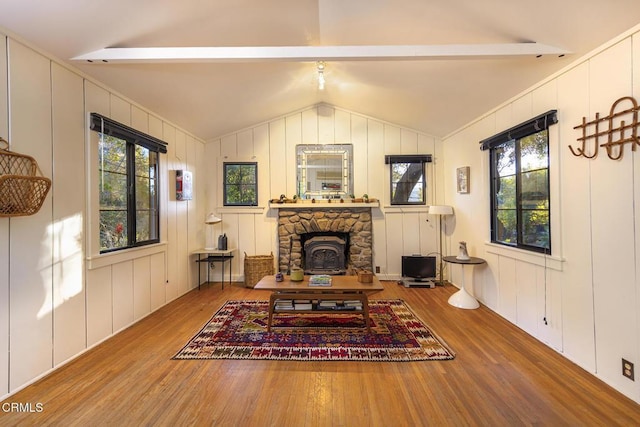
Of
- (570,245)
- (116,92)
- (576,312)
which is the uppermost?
(116,92)

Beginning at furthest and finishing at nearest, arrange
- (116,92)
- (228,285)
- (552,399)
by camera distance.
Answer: (228,285) → (116,92) → (552,399)

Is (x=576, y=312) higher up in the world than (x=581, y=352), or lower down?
higher up

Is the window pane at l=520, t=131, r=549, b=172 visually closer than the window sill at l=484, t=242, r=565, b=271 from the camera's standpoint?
No

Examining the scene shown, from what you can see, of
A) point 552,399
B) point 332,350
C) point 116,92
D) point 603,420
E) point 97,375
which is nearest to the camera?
point 603,420

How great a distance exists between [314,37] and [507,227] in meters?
3.11

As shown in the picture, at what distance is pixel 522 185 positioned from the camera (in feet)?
10.0

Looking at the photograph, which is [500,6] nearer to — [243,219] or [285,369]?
[285,369]

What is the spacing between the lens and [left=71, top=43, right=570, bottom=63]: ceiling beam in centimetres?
227

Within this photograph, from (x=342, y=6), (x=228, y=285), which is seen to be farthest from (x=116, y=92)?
(x=228, y=285)

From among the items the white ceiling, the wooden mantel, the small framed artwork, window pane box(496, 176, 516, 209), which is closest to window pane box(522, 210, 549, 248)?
window pane box(496, 176, 516, 209)

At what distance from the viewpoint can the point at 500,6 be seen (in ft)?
6.51

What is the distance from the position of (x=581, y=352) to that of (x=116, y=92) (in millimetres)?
5000

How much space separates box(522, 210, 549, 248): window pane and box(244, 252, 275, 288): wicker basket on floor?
141 inches

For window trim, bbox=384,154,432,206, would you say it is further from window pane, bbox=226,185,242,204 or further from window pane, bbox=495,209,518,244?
window pane, bbox=226,185,242,204
